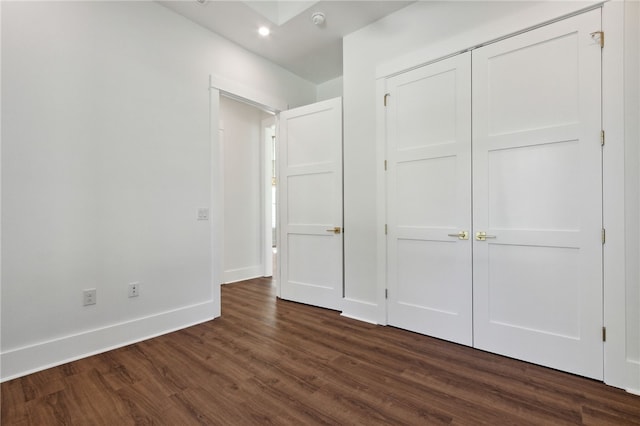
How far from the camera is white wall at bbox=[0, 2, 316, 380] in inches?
76.2

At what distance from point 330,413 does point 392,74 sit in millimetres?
2663

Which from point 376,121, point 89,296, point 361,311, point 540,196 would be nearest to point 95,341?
point 89,296

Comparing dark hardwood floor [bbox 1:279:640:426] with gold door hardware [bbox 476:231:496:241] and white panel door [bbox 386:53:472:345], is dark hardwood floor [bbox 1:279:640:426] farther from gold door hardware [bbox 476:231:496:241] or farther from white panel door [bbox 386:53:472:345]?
gold door hardware [bbox 476:231:496:241]

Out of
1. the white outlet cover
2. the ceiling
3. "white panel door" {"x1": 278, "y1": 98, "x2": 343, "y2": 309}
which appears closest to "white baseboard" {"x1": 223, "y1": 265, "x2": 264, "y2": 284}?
"white panel door" {"x1": 278, "y1": 98, "x2": 343, "y2": 309}

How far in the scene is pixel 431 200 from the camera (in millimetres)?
2508

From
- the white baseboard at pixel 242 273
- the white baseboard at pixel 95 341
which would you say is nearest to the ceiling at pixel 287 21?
the white baseboard at pixel 95 341

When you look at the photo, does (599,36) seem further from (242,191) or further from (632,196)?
(242,191)

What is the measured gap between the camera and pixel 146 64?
254 centimetres

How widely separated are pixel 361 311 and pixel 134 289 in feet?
6.67

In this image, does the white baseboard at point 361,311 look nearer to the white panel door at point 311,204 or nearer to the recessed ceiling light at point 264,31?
the white panel door at point 311,204

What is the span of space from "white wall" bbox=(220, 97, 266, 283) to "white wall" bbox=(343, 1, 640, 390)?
2143mm

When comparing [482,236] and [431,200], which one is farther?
[431,200]

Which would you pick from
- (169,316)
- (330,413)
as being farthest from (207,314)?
(330,413)

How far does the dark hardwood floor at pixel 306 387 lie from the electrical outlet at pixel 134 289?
1.31ft
